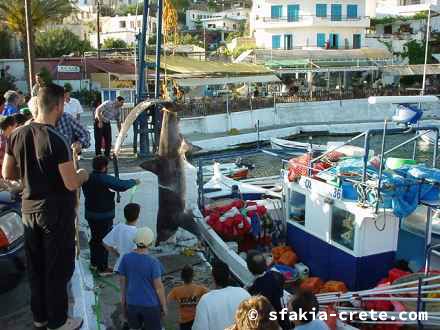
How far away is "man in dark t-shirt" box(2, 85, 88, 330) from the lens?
4.10 metres

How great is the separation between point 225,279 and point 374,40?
2227 inches

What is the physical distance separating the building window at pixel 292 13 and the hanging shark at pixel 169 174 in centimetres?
4529

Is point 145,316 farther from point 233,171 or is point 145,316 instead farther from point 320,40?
point 320,40

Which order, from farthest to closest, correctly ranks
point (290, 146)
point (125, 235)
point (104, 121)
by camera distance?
1. point (290, 146)
2. point (104, 121)
3. point (125, 235)

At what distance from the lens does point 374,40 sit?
Answer: 2253 inches

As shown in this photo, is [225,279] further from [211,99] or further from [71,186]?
[211,99]

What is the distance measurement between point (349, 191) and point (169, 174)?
10.7 feet

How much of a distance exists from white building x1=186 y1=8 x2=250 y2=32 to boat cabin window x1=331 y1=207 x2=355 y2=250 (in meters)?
80.3

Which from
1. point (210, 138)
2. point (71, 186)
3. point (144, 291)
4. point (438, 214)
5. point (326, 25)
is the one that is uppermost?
point (326, 25)

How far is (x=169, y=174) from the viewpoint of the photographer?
32.2ft

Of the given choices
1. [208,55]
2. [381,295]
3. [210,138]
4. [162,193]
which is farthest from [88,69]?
[381,295]

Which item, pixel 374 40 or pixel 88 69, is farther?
pixel 374 40

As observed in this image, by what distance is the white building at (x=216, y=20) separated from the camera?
90750 mm

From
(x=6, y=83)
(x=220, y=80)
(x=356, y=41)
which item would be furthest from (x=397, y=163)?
(x=356, y=41)
